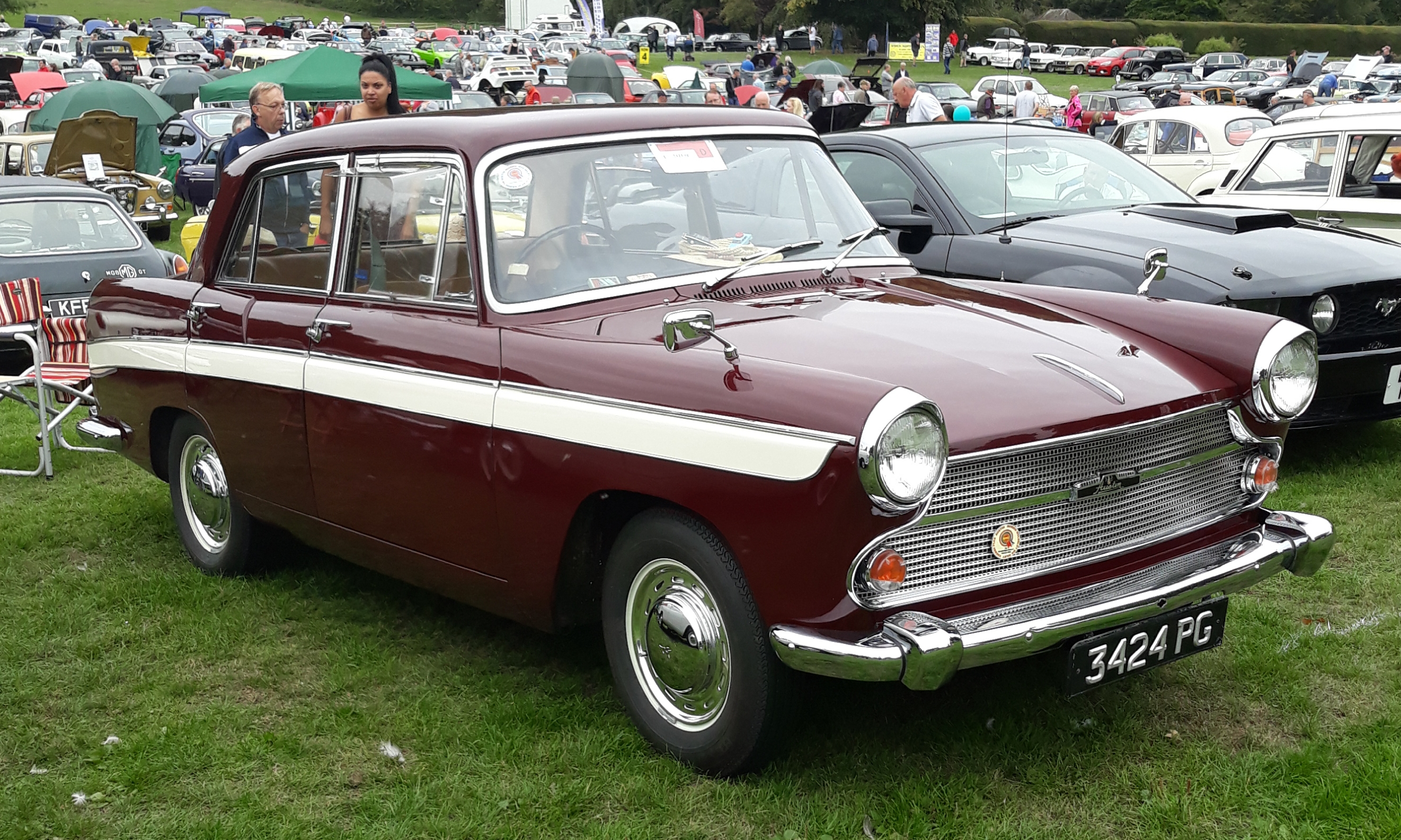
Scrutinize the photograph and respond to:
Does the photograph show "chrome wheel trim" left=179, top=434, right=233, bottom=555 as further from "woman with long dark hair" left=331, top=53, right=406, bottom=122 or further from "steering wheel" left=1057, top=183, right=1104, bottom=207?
"steering wheel" left=1057, top=183, right=1104, bottom=207

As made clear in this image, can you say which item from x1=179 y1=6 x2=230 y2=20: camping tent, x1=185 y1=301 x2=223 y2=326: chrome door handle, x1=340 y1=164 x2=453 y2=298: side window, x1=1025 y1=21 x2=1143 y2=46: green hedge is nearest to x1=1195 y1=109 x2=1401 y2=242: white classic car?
x1=340 y1=164 x2=453 y2=298: side window

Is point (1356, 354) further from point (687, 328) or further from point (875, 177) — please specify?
point (687, 328)

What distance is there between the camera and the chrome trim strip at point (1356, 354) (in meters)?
6.30

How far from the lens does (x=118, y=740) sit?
4.16m

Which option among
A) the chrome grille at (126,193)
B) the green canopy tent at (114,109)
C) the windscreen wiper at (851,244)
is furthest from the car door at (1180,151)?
the green canopy tent at (114,109)

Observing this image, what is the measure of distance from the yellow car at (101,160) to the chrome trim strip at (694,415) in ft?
48.1

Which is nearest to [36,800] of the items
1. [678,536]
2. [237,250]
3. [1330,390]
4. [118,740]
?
[118,740]

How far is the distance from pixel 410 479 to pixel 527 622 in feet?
1.97

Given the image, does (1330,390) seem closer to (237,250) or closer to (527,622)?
(527,622)

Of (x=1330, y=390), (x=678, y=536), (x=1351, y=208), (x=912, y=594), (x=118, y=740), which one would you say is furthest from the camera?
(x=1351, y=208)

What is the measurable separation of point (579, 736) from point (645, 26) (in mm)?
86798

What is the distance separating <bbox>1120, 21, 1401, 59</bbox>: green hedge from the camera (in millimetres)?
72938

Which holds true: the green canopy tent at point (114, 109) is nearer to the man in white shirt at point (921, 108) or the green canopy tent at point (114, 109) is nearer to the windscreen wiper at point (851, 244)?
the man in white shirt at point (921, 108)

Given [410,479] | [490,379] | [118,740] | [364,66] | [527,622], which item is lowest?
[118,740]
